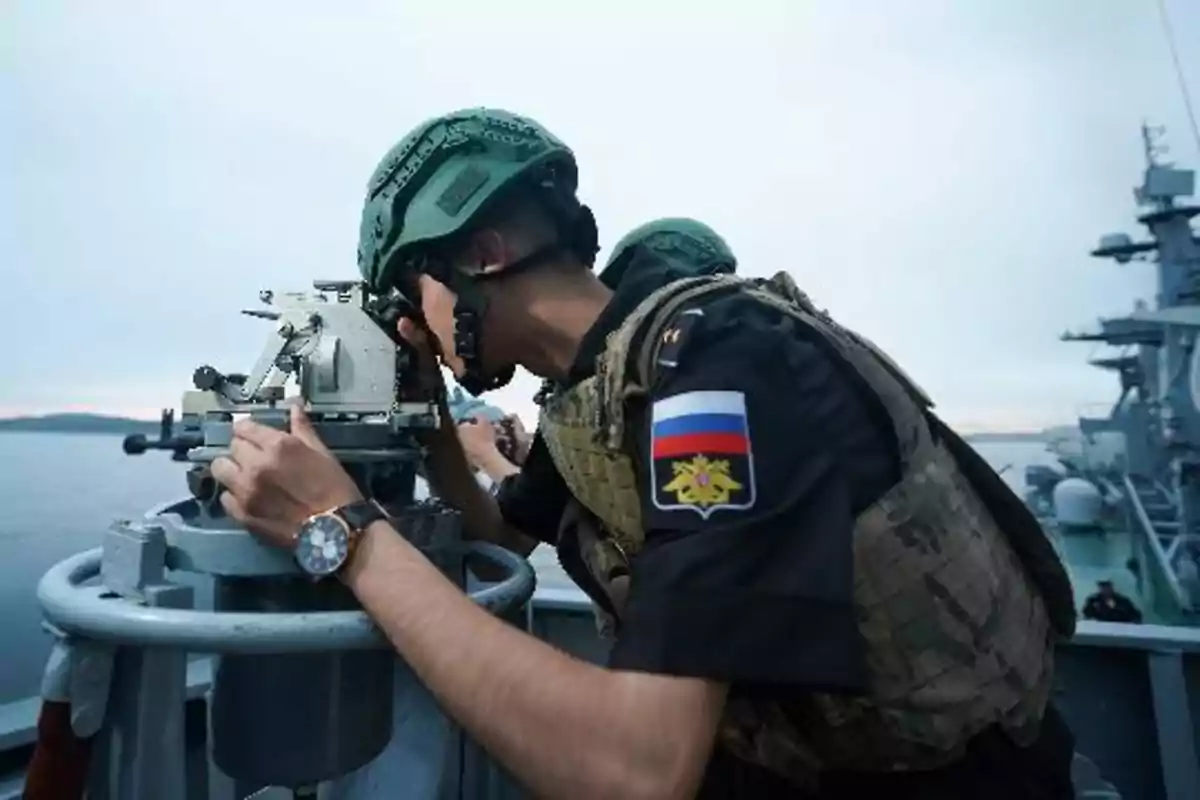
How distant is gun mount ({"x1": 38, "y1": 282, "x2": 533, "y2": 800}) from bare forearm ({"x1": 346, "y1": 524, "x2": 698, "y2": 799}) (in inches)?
4.0

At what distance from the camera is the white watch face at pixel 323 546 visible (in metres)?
1.07

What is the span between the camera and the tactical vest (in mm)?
1010

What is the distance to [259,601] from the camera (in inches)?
48.9

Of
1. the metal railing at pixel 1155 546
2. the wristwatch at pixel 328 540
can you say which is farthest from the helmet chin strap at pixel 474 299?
the metal railing at pixel 1155 546

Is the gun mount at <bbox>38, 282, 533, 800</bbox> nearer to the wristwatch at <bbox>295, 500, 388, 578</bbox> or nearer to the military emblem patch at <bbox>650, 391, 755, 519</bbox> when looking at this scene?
the wristwatch at <bbox>295, 500, 388, 578</bbox>

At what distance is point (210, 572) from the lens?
1.20 m

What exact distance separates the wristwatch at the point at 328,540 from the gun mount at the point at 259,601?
2.6 inches

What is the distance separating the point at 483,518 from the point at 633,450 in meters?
0.84

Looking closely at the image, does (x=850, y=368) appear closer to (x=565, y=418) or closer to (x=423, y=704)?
(x=565, y=418)

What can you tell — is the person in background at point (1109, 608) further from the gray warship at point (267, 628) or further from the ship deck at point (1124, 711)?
the gray warship at point (267, 628)

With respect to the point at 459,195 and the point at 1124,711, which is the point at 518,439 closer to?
the point at 459,195

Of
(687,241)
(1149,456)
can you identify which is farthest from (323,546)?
(1149,456)

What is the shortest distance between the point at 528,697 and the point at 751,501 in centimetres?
33

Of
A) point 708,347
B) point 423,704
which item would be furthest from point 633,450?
point 423,704
